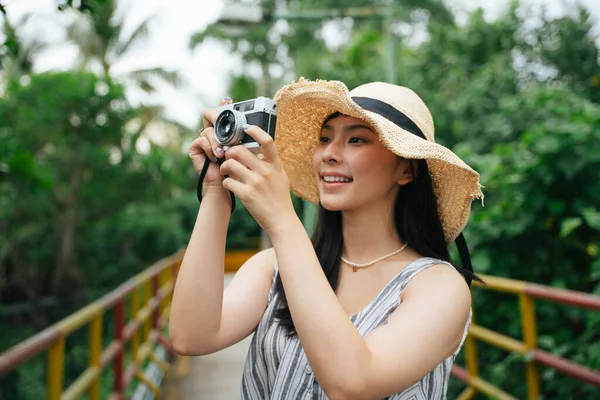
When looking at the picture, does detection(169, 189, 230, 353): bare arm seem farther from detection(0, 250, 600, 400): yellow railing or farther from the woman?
detection(0, 250, 600, 400): yellow railing

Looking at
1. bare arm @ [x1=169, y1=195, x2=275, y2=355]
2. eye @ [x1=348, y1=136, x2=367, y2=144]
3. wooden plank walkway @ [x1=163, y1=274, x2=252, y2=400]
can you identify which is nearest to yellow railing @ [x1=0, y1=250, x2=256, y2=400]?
wooden plank walkway @ [x1=163, y1=274, x2=252, y2=400]

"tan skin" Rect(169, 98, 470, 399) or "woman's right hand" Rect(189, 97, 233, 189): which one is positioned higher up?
"woman's right hand" Rect(189, 97, 233, 189)

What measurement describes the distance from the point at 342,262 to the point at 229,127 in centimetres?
54

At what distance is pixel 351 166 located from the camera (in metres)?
1.36

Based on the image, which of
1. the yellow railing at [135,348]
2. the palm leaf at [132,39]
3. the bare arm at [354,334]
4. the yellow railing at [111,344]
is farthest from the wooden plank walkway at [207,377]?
the palm leaf at [132,39]

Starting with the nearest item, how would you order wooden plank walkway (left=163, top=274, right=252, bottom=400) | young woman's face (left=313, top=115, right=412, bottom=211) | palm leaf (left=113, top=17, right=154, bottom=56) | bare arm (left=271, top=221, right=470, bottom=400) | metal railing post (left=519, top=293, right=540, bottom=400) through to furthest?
bare arm (left=271, top=221, right=470, bottom=400) < young woman's face (left=313, top=115, right=412, bottom=211) < metal railing post (left=519, top=293, right=540, bottom=400) < wooden plank walkway (left=163, top=274, right=252, bottom=400) < palm leaf (left=113, top=17, right=154, bottom=56)

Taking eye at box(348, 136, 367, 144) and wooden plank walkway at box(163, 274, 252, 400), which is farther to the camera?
wooden plank walkway at box(163, 274, 252, 400)

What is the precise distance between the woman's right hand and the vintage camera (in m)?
0.05

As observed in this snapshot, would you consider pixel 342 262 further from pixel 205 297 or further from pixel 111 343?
pixel 111 343

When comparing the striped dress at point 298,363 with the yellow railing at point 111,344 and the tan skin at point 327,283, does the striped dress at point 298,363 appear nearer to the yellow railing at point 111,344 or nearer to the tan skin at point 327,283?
the tan skin at point 327,283

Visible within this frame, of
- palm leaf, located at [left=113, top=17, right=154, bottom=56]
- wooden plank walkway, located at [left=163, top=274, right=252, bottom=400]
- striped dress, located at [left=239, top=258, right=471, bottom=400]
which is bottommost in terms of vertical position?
wooden plank walkway, located at [left=163, top=274, right=252, bottom=400]

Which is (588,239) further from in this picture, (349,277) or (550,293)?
(349,277)

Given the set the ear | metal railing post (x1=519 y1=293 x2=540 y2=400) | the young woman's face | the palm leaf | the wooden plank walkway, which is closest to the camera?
the young woman's face

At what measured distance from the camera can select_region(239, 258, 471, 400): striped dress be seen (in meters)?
1.33
